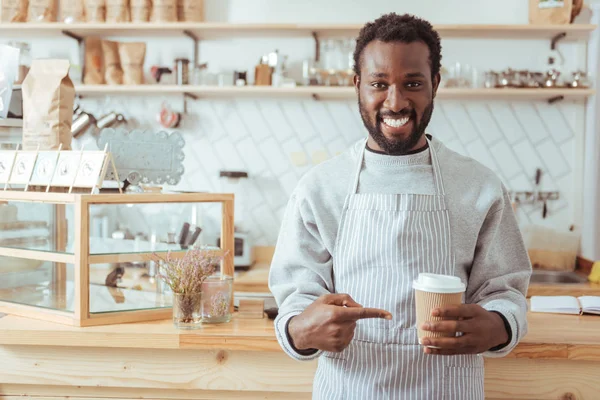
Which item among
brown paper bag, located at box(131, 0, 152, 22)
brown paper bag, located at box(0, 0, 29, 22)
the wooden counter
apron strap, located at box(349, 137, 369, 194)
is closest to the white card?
the wooden counter

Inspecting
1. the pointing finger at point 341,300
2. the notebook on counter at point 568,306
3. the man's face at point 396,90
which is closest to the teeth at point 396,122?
the man's face at point 396,90

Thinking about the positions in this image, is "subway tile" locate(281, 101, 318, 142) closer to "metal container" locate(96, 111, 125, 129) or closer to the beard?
"metal container" locate(96, 111, 125, 129)

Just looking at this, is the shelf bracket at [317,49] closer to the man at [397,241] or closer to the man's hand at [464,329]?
the man at [397,241]

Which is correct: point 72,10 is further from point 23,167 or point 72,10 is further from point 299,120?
point 23,167

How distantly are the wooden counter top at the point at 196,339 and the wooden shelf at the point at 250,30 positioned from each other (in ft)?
7.88

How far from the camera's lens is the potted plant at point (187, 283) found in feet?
6.19

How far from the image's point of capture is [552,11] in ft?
12.4

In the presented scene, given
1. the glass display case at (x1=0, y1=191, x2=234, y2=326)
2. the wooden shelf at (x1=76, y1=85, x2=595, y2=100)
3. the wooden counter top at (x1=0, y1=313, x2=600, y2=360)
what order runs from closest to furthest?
the wooden counter top at (x1=0, y1=313, x2=600, y2=360) → the glass display case at (x1=0, y1=191, x2=234, y2=326) → the wooden shelf at (x1=76, y1=85, x2=595, y2=100)

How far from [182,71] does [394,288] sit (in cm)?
290

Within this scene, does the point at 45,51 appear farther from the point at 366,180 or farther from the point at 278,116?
the point at 366,180

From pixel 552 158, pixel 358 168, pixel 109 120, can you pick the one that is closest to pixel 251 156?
pixel 109 120

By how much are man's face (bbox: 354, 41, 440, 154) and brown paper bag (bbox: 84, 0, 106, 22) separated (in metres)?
3.04

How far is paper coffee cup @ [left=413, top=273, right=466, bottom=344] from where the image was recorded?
1.19 metres

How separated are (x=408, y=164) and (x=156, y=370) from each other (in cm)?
99
